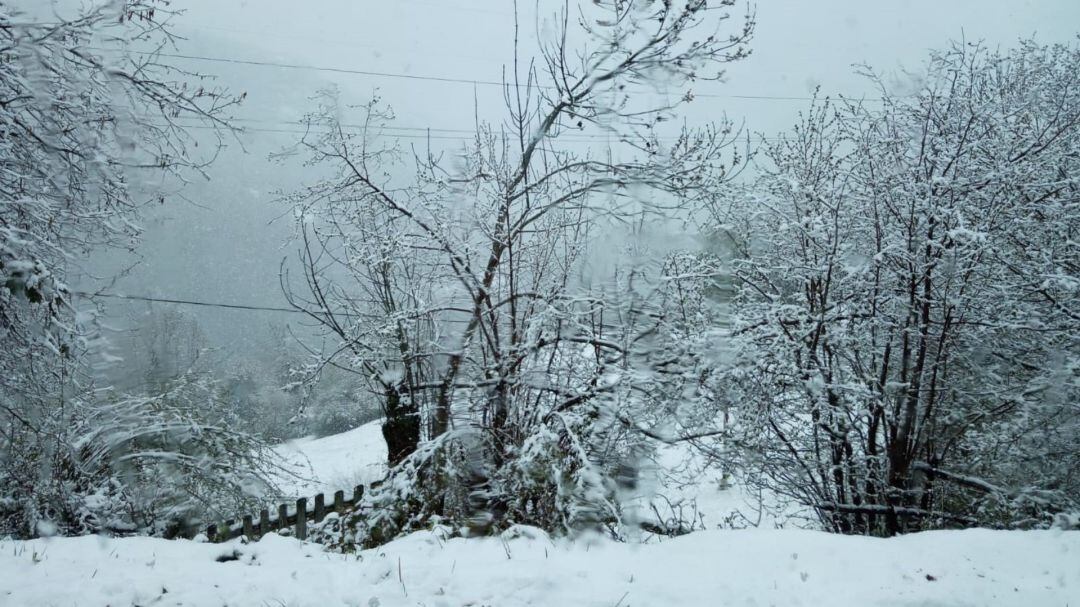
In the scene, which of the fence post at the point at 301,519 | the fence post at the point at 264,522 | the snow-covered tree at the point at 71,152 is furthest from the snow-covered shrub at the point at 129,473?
the snow-covered tree at the point at 71,152

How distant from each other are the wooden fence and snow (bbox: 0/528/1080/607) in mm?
2772

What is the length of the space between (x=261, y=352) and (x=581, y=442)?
3949cm

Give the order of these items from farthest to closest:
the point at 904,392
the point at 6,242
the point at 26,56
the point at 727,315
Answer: the point at 727,315 < the point at 904,392 < the point at 26,56 < the point at 6,242

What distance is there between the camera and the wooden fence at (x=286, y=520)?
255 inches

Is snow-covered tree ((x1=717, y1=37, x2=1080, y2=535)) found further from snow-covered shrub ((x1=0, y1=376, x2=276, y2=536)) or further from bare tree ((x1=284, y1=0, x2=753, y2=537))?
snow-covered shrub ((x1=0, y1=376, x2=276, y2=536))

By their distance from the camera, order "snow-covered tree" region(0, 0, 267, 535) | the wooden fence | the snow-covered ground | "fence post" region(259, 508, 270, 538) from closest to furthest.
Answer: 1. the snow-covered ground
2. "snow-covered tree" region(0, 0, 267, 535)
3. the wooden fence
4. "fence post" region(259, 508, 270, 538)

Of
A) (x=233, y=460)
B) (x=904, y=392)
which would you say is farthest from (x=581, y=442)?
(x=233, y=460)

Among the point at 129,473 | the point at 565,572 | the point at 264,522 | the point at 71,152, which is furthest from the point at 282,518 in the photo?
the point at 565,572

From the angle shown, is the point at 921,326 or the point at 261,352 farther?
the point at 261,352

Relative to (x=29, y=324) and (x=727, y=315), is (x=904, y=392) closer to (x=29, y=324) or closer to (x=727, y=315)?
(x=727, y=315)

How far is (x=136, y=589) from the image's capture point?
305 centimetres

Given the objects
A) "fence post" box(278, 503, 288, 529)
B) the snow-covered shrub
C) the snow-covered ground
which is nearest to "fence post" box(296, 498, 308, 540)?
"fence post" box(278, 503, 288, 529)

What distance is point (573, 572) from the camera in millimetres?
3301

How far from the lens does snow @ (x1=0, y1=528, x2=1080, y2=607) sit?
119 inches
